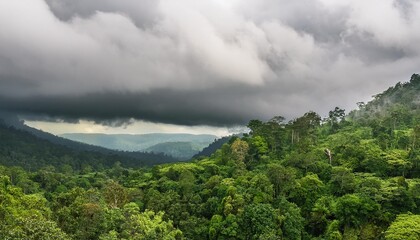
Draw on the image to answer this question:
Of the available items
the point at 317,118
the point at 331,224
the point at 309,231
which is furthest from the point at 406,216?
the point at 317,118

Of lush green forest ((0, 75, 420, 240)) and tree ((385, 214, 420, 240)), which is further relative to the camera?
lush green forest ((0, 75, 420, 240))

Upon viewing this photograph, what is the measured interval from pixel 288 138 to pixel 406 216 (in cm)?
4571

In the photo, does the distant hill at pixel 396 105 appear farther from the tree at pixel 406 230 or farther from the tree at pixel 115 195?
the tree at pixel 115 195

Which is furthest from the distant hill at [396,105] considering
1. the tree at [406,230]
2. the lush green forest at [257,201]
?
the tree at [406,230]

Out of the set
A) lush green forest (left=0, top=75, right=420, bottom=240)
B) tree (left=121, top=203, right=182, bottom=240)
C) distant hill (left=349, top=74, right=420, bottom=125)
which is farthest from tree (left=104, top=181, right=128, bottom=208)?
distant hill (left=349, top=74, right=420, bottom=125)

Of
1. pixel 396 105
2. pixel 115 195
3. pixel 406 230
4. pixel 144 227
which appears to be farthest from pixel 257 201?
pixel 396 105

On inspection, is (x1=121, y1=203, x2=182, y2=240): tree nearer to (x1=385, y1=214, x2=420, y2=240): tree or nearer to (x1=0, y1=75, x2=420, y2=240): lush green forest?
(x1=0, y1=75, x2=420, y2=240): lush green forest

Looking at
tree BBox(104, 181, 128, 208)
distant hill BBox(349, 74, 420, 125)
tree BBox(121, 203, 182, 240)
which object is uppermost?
distant hill BBox(349, 74, 420, 125)

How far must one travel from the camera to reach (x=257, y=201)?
5747cm

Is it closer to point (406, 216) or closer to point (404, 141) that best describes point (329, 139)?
point (404, 141)

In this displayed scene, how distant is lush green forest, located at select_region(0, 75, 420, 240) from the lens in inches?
1825

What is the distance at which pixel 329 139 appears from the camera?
3701 inches

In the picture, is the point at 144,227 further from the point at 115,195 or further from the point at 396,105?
the point at 396,105

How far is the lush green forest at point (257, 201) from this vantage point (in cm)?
4634
